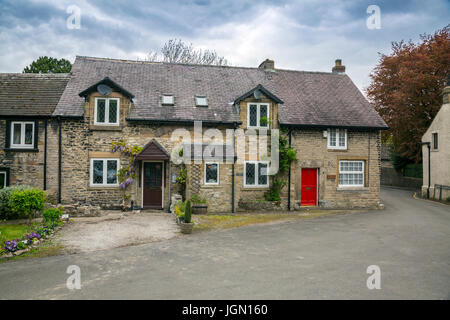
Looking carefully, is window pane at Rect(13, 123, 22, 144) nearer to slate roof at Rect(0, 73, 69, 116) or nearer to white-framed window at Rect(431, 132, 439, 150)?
slate roof at Rect(0, 73, 69, 116)

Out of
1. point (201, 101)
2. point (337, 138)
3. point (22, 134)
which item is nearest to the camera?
point (22, 134)

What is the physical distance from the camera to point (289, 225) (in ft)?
46.2

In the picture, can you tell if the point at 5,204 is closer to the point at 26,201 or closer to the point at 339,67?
the point at 26,201

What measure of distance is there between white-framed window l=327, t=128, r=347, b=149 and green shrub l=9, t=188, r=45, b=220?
1574cm

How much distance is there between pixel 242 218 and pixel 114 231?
613cm

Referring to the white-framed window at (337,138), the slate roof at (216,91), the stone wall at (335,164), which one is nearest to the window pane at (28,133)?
the slate roof at (216,91)

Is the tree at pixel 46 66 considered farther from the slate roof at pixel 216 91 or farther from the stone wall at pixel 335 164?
the stone wall at pixel 335 164

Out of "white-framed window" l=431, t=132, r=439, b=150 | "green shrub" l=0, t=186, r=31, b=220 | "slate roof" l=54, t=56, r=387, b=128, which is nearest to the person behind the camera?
"green shrub" l=0, t=186, r=31, b=220

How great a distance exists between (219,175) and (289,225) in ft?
16.6

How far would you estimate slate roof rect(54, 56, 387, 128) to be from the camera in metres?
17.8

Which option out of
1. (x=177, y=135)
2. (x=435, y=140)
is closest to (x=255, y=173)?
(x=177, y=135)

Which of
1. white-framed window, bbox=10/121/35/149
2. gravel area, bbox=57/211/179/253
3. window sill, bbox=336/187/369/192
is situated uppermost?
white-framed window, bbox=10/121/35/149

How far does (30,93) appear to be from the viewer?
1767 centimetres

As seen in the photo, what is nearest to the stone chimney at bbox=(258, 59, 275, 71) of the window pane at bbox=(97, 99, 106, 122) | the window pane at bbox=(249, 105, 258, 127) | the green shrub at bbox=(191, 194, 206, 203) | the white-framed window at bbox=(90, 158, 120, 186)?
the window pane at bbox=(249, 105, 258, 127)
